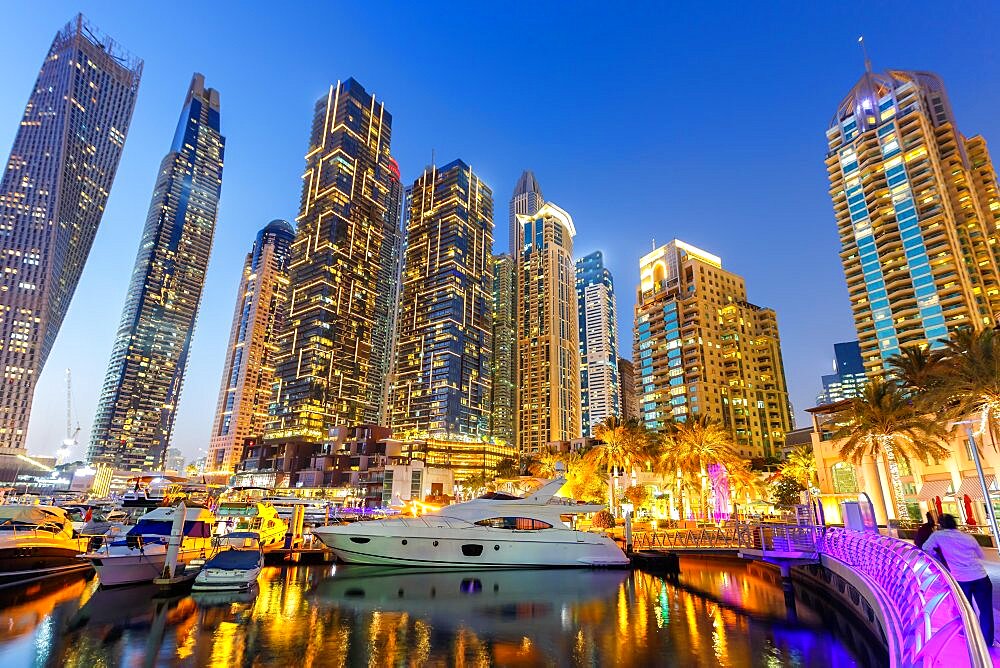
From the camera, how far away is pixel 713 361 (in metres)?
135

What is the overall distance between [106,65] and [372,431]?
182m

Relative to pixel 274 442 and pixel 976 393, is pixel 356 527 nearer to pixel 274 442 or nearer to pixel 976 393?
pixel 976 393

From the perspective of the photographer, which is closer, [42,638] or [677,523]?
[42,638]

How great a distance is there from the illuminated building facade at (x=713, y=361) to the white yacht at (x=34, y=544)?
121084 mm

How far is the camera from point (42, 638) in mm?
15461

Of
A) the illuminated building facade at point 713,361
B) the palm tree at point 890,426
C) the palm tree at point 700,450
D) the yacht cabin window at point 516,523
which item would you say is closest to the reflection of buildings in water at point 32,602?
the yacht cabin window at point 516,523

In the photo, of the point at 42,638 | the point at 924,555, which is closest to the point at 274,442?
the point at 42,638

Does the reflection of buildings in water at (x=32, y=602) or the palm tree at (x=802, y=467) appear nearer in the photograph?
the reflection of buildings in water at (x=32, y=602)

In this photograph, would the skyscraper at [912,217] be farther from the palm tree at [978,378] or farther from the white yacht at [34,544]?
the white yacht at [34,544]

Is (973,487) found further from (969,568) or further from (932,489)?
(969,568)

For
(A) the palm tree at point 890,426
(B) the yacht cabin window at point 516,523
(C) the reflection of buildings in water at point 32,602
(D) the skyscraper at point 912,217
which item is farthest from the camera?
(D) the skyscraper at point 912,217

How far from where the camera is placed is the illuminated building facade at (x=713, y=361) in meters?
132

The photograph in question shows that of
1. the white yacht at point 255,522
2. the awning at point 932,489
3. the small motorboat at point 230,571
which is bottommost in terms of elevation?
the small motorboat at point 230,571

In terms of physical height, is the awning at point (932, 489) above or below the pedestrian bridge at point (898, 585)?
above
